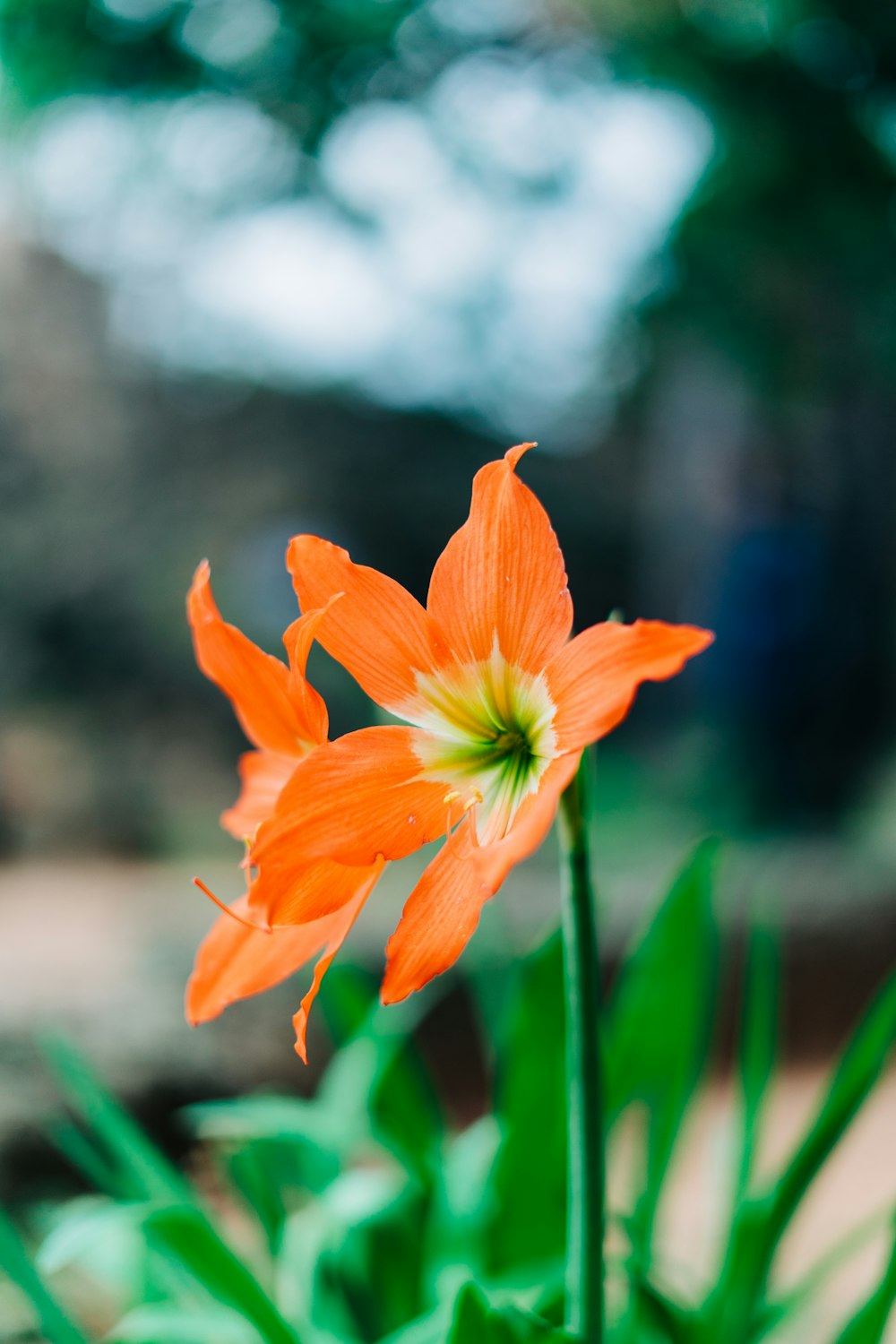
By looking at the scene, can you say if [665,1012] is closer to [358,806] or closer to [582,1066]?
[582,1066]

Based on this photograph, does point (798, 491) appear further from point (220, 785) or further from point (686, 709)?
point (220, 785)

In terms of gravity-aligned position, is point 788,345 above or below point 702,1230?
above

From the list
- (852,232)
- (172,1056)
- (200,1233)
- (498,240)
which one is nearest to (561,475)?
(498,240)

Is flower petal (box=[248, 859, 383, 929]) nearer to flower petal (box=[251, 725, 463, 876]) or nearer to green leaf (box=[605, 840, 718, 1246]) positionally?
flower petal (box=[251, 725, 463, 876])

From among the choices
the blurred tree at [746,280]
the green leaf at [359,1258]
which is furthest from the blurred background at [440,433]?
the green leaf at [359,1258]

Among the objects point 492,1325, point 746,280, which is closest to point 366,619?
point 492,1325

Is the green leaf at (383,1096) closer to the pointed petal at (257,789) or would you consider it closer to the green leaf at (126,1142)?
the green leaf at (126,1142)
